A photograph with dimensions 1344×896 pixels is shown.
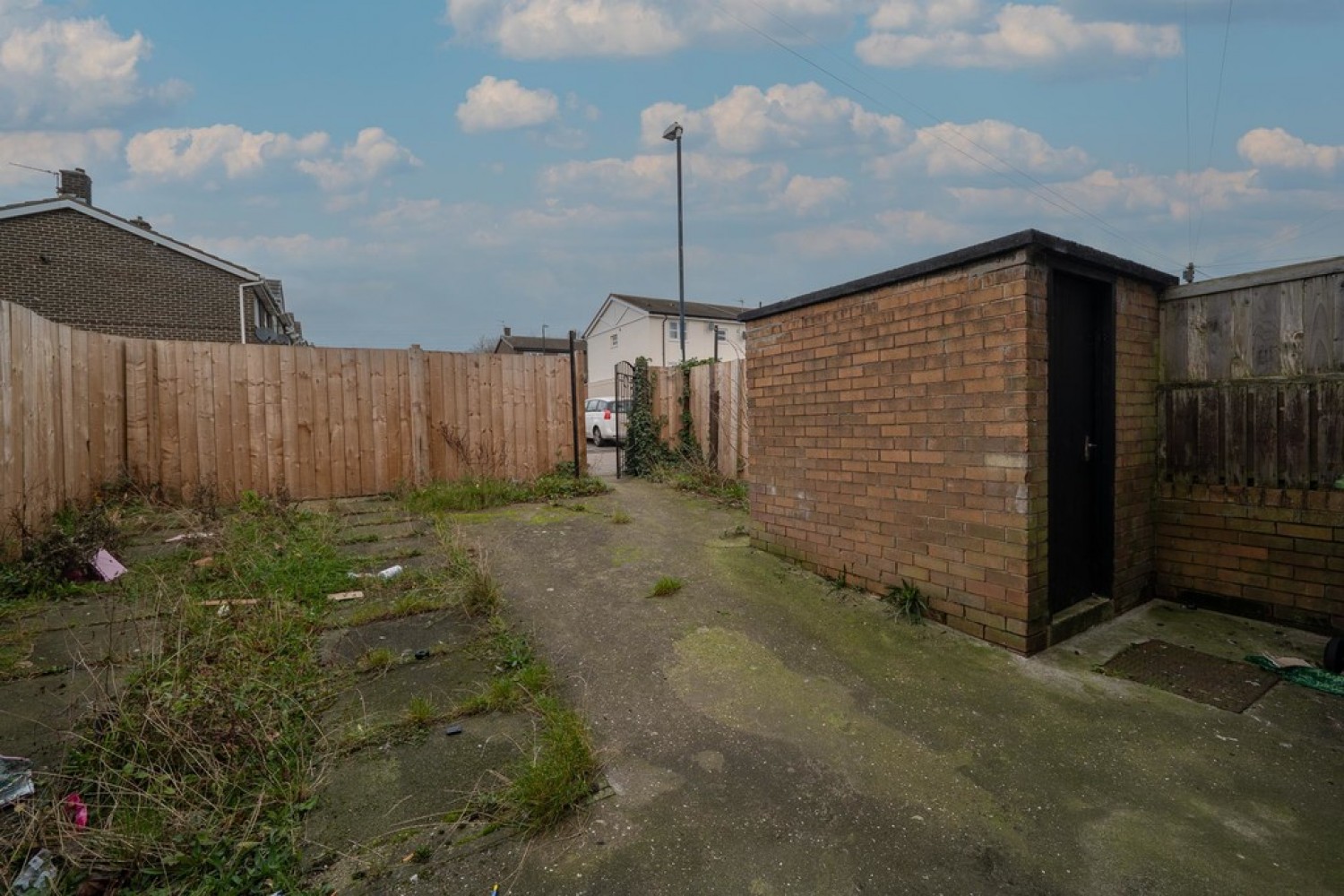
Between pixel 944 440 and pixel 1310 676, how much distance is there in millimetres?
2054

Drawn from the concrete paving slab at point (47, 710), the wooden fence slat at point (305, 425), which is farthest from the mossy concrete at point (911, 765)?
the wooden fence slat at point (305, 425)

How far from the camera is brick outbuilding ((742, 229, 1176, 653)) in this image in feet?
10.8

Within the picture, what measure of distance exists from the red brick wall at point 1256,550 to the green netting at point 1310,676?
1.98 ft

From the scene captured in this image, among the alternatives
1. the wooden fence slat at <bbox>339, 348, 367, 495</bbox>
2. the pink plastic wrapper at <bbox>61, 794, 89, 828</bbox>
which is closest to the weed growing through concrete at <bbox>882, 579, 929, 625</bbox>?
the pink plastic wrapper at <bbox>61, 794, 89, 828</bbox>

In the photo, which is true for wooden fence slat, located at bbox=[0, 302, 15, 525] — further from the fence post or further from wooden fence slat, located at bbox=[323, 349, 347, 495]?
the fence post

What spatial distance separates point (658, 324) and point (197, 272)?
1802 cm

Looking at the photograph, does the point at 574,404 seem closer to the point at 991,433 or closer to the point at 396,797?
the point at 991,433

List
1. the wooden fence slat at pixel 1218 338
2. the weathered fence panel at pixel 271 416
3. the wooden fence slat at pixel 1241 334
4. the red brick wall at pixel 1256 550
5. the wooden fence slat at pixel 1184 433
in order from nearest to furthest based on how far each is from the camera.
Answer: the red brick wall at pixel 1256 550 < the wooden fence slat at pixel 1241 334 < the wooden fence slat at pixel 1218 338 < the wooden fence slat at pixel 1184 433 < the weathered fence panel at pixel 271 416

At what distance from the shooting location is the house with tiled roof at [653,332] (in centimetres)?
2986

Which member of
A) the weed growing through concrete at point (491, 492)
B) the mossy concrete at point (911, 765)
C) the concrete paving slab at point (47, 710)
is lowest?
the mossy concrete at point (911, 765)

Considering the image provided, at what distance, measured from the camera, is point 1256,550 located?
12.1 feet

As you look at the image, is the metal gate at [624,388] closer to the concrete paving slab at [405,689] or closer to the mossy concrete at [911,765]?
the mossy concrete at [911,765]

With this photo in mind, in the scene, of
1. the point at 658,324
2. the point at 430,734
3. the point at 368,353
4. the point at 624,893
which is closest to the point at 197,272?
the point at 368,353

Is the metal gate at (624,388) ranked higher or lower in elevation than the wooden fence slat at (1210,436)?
higher
